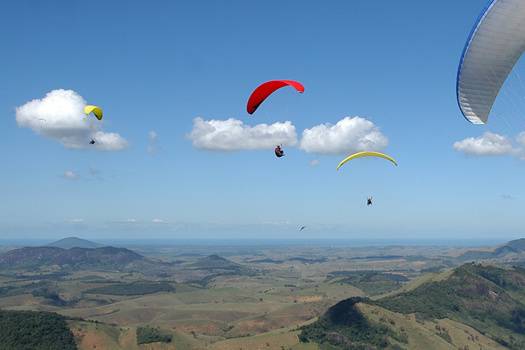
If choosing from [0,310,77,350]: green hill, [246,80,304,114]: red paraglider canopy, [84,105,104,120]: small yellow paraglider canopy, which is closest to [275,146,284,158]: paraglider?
[246,80,304,114]: red paraglider canopy

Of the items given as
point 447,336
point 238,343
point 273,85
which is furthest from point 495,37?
point 447,336

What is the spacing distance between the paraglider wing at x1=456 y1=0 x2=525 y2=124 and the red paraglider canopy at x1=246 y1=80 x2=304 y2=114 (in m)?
15.5

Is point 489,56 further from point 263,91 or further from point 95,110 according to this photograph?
point 95,110

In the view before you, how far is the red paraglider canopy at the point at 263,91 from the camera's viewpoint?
51.0 metres

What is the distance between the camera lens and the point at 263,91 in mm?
53531

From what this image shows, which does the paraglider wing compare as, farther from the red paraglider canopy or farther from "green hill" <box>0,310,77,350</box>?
"green hill" <box>0,310,77,350</box>

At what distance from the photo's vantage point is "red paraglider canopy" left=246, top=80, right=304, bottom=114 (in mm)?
50969

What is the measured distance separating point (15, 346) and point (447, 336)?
530 ft

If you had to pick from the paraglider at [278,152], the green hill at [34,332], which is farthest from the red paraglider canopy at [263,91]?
the green hill at [34,332]

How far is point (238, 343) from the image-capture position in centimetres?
17712

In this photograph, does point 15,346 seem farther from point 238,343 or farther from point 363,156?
point 363,156

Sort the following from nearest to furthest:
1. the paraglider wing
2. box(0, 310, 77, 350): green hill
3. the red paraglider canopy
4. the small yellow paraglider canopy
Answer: the paraglider wing, the red paraglider canopy, the small yellow paraglider canopy, box(0, 310, 77, 350): green hill

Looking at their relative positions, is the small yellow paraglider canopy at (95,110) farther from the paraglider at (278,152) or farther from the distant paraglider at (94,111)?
the paraglider at (278,152)

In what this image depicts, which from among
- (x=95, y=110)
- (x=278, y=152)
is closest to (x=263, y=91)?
(x=278, y=152)
